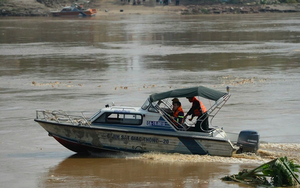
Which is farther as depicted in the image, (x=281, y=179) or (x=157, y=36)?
(x=157, y=36)

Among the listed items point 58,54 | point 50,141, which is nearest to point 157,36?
point 58,54

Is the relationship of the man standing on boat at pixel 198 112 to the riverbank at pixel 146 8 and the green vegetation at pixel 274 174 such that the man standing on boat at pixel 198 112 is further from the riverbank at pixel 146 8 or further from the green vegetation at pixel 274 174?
the riverbank at pixel 146 8

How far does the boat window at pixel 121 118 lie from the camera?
1377cm

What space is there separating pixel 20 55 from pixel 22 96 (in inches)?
556

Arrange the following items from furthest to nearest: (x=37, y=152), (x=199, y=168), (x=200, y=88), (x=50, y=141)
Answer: (x=50, y=141)
(x=37, y=152)
(x=200, y=88)
(x=199, y=168)

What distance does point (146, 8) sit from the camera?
9906cm

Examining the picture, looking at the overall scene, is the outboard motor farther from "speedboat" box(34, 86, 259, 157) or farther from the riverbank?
the riverbank

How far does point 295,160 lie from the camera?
1298 centimetres

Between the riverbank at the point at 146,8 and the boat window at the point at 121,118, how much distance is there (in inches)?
3180

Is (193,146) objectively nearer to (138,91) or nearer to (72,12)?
(138,91)

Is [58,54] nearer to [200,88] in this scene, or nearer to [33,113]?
[33,113]

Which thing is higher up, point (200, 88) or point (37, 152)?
point (200, 88)

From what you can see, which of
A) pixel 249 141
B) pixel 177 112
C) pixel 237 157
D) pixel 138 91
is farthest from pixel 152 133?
pixel 138 91

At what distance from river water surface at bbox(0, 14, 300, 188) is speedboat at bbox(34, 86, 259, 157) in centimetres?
25
